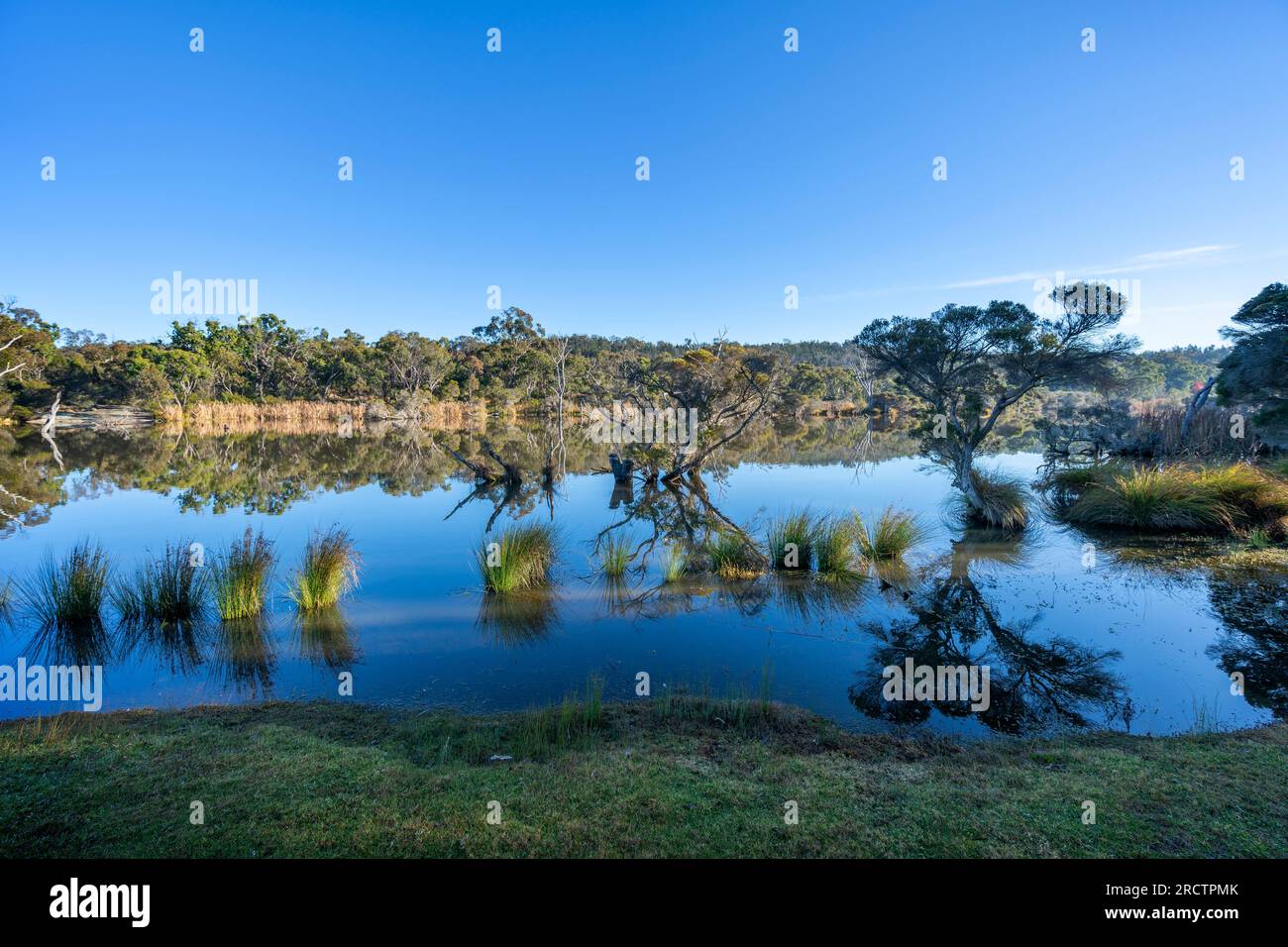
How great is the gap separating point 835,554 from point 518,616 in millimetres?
5323

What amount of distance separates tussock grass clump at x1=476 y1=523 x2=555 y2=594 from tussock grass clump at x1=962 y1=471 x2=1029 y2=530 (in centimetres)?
A: 1001

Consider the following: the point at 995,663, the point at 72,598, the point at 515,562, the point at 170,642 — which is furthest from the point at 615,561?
the point at 72,598

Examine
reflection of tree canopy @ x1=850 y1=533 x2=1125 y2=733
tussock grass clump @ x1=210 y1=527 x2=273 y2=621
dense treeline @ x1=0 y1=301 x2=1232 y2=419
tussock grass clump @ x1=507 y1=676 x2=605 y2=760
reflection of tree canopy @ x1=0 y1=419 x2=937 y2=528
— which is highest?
dense treeline @ x1=0 y1=301 x2=1232 y2=419

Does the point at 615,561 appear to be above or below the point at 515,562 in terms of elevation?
below

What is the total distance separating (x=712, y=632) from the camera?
290 inches

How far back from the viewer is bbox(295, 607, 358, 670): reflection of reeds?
645 cm

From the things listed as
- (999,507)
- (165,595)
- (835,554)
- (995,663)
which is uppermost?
(999,507)

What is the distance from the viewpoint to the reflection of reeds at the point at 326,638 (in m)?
6.45

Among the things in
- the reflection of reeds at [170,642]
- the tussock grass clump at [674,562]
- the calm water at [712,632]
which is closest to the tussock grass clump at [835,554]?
the calm water at [712,632]

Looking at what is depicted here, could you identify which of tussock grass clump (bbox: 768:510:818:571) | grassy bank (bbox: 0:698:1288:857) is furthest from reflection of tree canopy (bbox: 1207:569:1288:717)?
tussock grass clump (bbox: 768:510:818:571)

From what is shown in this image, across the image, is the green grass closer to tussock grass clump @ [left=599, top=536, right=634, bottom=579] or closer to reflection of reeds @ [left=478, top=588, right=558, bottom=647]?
reflection of reeds @ [left=478, top=588, right=558, bottom=647]

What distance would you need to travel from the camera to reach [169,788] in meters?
3.26
